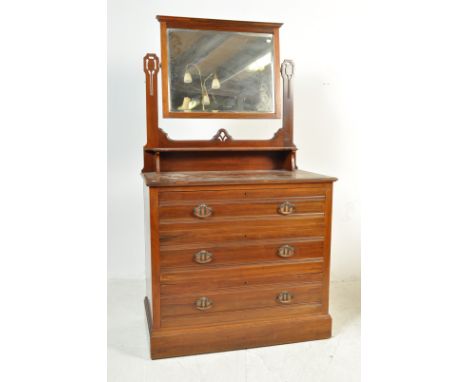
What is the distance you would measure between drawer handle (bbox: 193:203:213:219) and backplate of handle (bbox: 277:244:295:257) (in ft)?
1.36

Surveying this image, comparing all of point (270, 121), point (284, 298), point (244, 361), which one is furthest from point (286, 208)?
point (270, 121)

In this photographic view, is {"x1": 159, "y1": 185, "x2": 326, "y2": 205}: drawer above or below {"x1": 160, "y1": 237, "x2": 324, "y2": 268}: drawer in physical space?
above

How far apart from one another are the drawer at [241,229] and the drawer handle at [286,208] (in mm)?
27

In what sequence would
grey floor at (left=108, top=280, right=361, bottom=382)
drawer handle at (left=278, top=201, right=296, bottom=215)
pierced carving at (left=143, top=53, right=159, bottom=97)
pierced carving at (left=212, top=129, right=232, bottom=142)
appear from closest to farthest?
grey floor at (left=108, top=280, right=361, bottom=382) < drawer handle at (left=278, top=201, right=296, bottom=215) < pierced carving at (left=143, top=53, right=159, bottom=97) < pierced carving at (left=212, top=129, right=232, bottom=142)

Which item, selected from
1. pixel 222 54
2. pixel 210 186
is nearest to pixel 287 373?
pixel 210 186

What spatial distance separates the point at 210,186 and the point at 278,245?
47 centimetres

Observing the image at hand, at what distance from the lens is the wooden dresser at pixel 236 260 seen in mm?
2018

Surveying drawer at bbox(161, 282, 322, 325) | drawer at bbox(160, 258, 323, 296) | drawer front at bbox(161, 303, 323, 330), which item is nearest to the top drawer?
drawer at bbox(160, 258, 323, 296)

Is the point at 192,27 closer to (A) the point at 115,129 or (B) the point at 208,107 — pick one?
(B) the point at 208,107

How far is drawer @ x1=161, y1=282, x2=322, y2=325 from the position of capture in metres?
2.05

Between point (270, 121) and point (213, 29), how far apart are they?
0.80 metres

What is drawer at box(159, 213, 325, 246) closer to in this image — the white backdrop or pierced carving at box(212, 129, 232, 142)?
pierced carving at box(212, 129, 232, 142)

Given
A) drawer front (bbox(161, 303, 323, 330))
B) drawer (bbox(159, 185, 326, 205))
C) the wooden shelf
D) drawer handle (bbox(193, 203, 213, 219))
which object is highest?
the wooden shelf

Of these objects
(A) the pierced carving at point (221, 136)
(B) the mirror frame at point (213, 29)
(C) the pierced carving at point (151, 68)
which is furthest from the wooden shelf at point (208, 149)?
(C) the pierced carving at point (151, 68)
